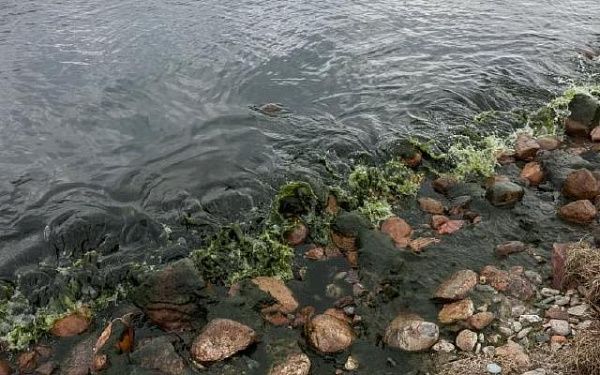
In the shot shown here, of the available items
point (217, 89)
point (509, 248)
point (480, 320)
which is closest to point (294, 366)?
point (480, 320)

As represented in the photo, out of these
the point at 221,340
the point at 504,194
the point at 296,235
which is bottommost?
the point at 221,340

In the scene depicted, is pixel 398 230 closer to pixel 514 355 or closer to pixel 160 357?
pixel 514 355

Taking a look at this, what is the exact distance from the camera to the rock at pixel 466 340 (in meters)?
5.87

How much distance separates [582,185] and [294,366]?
601cm

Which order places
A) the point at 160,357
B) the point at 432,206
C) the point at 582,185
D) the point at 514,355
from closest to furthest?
the point at 514,355 < the point at 160,357 < the point at 582,185 < the point at 432,206

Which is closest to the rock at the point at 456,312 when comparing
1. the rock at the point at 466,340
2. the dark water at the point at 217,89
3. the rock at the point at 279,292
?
the rock at the point at 466,340

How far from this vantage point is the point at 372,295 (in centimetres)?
693

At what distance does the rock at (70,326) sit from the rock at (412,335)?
410cm

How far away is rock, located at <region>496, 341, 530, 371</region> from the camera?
5.49 meters

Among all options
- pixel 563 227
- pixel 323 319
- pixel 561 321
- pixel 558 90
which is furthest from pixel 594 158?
pixel 323 319

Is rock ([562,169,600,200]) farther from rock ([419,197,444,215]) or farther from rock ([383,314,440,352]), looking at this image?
rock ([383,314,440,352])

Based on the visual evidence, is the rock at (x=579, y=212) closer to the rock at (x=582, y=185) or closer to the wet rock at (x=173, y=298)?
the rock at (x=582, y=185)

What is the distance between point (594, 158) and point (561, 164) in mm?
1155

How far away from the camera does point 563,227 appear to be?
7992 mm
